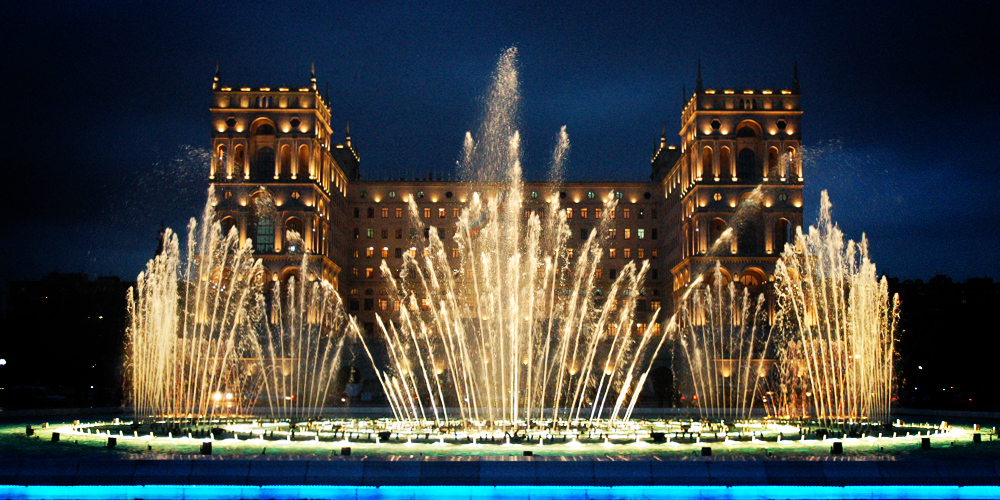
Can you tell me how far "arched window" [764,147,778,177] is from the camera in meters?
77.9

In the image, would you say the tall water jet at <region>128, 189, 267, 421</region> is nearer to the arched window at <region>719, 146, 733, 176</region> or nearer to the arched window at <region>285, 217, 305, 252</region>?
the arched window at <region>285, 217, 305, 252</region>

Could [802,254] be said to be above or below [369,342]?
above

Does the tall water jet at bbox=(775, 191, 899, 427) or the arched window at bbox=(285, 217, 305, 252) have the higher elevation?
the arched window at bbox=(285, 217, 305, 252)

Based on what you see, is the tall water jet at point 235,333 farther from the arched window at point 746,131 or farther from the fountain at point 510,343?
the arched window at point 746,131

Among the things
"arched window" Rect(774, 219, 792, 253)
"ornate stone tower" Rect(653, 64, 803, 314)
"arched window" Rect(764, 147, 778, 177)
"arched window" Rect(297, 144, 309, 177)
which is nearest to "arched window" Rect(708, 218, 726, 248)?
"ornate stone tower" Rect(653, 64, 803, 314)

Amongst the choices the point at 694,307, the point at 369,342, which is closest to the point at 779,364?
the point at 694,307

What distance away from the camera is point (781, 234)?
78.1 metres

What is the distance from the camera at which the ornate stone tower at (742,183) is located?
76312 mm

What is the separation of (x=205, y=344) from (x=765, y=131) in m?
45.3

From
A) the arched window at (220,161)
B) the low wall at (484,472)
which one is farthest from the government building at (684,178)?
the low wall at (484,472)

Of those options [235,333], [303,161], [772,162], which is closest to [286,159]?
[303,161]

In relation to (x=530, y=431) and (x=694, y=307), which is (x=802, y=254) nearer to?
(x=694, y=307)

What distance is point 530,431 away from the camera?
32.5m

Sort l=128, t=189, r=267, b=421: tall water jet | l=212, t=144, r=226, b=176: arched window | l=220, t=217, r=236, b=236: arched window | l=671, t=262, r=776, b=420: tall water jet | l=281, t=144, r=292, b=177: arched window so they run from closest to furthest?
l=128, t=189, r=267, b=421: tall water jet → l=671, t=262, r=776, b=420: tall water jet → l=220, t=217, r=236, b=236: arched window → l=212, t=144, r=226, b=176: arched window → l=281, t=144, r=292, b=177: arched window
